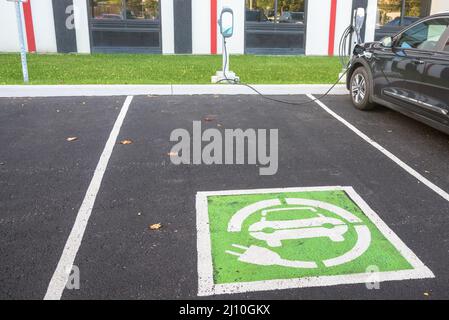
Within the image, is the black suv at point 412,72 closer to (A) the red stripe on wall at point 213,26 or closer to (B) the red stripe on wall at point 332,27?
(A) the red stripe on wall at point 213,26


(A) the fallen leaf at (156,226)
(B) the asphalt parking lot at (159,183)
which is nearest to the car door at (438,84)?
(B) the asphalt parking lot at (159,183)

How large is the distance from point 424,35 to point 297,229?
4.03 m

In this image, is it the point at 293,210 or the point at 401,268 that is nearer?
the point at 401,268

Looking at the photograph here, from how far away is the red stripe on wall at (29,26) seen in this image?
13867 millimetres

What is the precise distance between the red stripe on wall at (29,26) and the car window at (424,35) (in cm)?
1178

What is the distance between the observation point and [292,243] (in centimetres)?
337

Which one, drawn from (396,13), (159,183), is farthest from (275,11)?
(159,183)

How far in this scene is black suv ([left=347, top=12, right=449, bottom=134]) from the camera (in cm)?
546

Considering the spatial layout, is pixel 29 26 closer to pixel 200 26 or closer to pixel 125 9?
pixel 125 9

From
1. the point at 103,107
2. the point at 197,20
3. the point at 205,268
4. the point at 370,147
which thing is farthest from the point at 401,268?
the point at 197,20

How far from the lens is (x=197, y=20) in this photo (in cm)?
1458

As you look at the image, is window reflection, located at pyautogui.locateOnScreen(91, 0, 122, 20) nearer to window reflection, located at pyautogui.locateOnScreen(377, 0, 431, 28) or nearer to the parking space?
the parking space

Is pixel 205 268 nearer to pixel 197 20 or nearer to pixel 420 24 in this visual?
pixel 420 24

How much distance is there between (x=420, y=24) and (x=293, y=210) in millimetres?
4011
